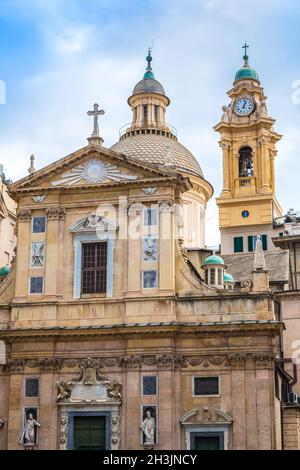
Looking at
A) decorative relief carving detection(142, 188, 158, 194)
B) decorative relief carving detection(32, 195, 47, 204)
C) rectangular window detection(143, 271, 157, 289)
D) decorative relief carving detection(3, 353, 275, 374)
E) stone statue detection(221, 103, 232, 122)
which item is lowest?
decorative relief carving detection(3, 353, 275, 374)

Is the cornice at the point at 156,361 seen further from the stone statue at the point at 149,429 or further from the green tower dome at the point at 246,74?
the green tower dome at the point at 246,74

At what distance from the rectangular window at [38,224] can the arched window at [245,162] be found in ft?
104

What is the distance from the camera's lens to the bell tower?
216ft

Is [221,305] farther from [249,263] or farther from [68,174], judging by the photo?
[249,263]

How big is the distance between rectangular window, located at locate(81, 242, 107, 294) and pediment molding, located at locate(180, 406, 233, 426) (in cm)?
649

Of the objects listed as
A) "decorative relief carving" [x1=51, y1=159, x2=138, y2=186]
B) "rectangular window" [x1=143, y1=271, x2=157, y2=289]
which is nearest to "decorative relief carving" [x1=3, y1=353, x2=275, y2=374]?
"rectangular window" [x1=143, y1=271, x2=157, y2=289]

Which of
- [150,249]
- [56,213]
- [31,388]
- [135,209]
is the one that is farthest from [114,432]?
[56,213]

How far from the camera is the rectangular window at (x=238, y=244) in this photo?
65.2 metres

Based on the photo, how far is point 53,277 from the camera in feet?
125

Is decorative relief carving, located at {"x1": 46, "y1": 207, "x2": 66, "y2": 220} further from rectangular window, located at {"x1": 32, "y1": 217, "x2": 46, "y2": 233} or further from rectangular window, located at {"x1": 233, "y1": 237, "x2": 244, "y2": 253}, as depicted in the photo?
rectangular window, located at {"x1": 233, "y1": 237, "x2": 244, "y2": 253}

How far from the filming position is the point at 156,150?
5594 centimetres

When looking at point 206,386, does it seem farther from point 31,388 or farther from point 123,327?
point 31,388

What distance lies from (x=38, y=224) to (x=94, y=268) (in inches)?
129
